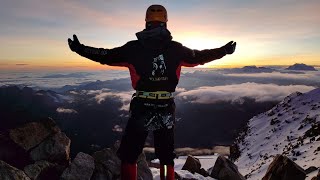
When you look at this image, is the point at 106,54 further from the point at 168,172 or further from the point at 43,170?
the point at 43,170

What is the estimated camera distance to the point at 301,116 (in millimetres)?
70625

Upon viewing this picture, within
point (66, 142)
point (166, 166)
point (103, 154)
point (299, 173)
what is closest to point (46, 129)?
point (66, 142)

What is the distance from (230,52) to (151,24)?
63.2 inches

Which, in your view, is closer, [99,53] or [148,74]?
[99,53]

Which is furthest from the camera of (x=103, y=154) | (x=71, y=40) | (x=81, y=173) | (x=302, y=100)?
(x=302, y=100)

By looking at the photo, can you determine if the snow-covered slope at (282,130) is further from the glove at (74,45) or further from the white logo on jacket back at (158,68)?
the glove at (74,45)

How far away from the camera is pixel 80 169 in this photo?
10469 mm

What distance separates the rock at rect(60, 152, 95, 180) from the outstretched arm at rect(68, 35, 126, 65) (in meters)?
6.28

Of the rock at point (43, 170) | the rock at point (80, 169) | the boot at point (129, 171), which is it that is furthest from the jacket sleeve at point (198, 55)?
the rock at point (43, 170)

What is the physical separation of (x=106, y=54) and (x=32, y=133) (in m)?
7.90

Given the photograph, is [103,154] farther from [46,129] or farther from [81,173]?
[46,129]

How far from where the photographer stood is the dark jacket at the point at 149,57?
504cm

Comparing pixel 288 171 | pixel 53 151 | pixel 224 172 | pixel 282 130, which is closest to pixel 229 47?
pixel 53 151

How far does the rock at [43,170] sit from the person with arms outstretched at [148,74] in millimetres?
5972
